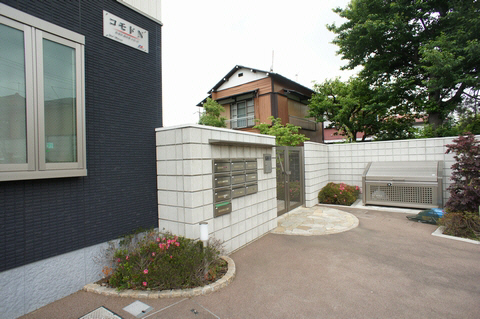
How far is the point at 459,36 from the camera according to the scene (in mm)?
9945

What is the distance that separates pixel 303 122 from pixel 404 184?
8750mm

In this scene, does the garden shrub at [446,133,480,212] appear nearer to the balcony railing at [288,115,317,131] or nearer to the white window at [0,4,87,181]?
the white window at [0,4,87,181]

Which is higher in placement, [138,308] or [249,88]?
[249,88]

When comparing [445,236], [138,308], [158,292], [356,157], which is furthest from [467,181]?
[138,308]

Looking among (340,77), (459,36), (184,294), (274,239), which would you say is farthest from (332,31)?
(184,294)

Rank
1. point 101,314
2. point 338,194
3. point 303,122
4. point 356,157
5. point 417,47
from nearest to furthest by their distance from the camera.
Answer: point 101,314 → point 338,194 → point 356,157 → point 417,47 → point 303,122

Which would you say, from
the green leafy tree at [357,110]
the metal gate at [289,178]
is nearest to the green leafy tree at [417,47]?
the green leafy tree at [357,110]

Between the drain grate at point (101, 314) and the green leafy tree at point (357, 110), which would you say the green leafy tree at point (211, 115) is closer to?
the green leafy tree at point (357, 110)

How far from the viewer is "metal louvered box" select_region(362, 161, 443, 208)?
728 centimetres

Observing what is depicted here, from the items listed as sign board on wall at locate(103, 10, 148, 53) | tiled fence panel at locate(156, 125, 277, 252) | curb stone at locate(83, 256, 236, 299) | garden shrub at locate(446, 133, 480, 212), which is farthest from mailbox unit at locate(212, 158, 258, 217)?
garden shrub at locate(446, 133, 480, 212)

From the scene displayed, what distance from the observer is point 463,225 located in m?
5.12

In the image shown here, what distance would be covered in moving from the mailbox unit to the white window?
2.06 m

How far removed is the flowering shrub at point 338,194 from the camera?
8.53 meters

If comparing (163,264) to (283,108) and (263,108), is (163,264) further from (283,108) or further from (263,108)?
(283,108)
